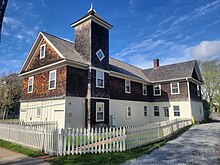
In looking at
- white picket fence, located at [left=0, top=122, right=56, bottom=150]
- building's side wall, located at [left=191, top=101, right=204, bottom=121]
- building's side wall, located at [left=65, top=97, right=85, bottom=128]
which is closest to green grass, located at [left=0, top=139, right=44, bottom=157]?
white picket fence, located at [left=0, top=122, right=56, bottom=150]

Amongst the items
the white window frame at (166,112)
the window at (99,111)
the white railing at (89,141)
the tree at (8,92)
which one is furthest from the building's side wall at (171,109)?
the tree at (8,92)

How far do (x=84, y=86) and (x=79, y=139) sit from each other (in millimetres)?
6508

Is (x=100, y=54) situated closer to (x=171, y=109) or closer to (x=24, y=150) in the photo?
(x=24, y=150)

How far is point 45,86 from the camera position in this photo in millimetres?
14734

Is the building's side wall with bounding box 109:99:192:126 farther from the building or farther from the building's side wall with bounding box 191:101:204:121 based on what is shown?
the building's side wall with bounding box 191:101:204:121

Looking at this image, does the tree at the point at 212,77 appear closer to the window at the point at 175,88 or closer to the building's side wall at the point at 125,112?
the window at the point at 175,88

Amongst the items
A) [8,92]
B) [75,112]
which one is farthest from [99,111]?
[8,92]

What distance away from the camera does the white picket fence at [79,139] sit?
7.33 m

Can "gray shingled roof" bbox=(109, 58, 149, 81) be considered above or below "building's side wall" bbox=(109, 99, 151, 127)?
above

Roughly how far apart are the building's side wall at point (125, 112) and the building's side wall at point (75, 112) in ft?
12.6

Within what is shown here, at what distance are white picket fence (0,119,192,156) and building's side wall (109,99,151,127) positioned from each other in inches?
280

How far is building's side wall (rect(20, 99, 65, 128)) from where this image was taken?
40.8 ft

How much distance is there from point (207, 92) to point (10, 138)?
39869 millimetres

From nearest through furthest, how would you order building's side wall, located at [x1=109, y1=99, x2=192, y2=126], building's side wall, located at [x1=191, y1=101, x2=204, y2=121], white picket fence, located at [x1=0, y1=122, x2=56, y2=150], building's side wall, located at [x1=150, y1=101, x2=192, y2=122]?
1. white picket fence, located at [x1=0, y1=122, x2=56, y2=150]
2. building's side wall, located at [x1=109, y1=99, x2=192, y2=126]
3. building's side wall, located at [x1=150, y1=101, x2=192, y2=122]
4. building's side wall, located at [x1=191, y1=101, x2=204, y2=121]
